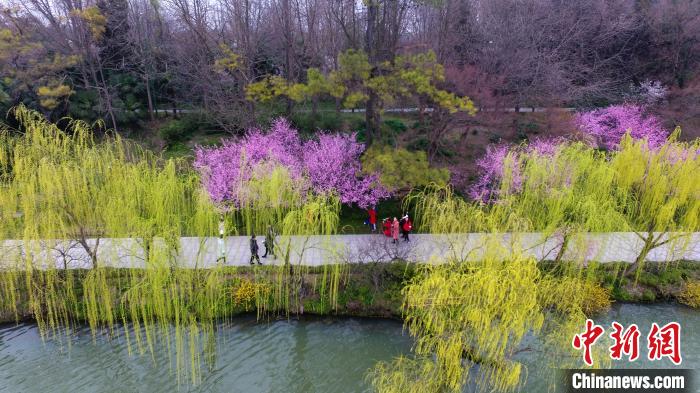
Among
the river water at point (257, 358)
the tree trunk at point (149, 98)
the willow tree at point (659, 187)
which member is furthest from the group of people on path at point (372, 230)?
the tree trunk at point (149, 98)

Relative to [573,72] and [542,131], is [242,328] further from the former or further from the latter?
[573,72]

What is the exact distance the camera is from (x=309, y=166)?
41.8 feet

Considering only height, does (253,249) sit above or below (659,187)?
below

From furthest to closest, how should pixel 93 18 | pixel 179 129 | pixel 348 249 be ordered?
1. pixel 179 129
2. pixel 93 18
3. pixel 348 249

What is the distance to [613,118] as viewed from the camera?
1752cm

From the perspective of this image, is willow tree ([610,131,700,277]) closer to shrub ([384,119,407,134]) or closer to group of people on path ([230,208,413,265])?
group of people on path ([230,208,413,265])

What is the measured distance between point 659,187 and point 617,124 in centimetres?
979

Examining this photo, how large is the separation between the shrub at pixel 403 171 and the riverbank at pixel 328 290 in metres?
2.48

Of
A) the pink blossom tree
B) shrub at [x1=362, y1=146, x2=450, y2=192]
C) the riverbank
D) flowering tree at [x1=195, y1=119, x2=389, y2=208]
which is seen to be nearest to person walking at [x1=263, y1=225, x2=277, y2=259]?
the riverbank

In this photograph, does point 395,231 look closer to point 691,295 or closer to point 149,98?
point 691,295

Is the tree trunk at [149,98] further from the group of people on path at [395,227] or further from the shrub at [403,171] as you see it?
the group of people on path at [395,227]

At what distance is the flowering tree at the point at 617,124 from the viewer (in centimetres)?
1639

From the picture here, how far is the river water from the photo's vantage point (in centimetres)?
773

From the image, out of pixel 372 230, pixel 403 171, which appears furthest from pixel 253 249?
pixel 403 171
